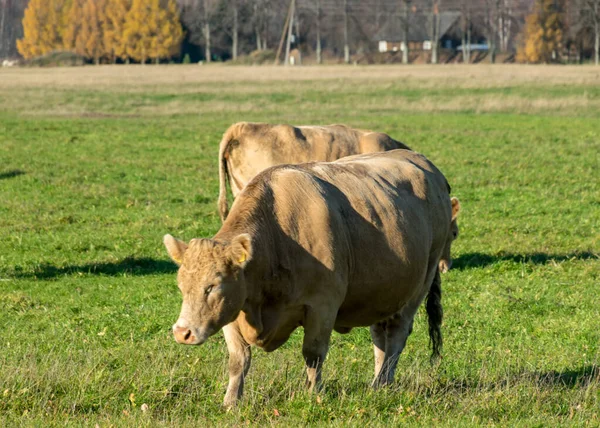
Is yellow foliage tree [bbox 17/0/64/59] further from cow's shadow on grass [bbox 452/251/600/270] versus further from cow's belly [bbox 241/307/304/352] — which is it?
cow's belly [bbox 241/307/304/352]

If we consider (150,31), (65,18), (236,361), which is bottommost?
(236,361)

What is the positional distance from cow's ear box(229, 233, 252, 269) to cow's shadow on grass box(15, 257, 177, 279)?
6.31 metres

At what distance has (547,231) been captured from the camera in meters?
14.4

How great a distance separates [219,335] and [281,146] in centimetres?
528

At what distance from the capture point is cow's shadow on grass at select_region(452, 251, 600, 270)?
12.4 meters

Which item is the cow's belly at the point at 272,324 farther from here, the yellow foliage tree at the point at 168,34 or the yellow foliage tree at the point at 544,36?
the yellow foliage tree at the point at 168,34

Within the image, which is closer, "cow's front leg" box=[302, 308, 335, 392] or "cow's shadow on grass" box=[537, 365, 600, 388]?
"cow's front leg" box=[302, 308, 335, 392]

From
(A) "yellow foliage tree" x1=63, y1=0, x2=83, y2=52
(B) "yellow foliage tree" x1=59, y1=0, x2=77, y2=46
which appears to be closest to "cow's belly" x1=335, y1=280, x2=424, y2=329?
(A) "yellow foliage tree" x1=63, y1=0, x2=83, y2=52

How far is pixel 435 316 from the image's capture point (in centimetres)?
802

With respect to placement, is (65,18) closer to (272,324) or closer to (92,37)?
(92,37)

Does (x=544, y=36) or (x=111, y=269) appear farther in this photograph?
(x=544, y=36)

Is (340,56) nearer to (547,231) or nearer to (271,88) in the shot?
(271,88)

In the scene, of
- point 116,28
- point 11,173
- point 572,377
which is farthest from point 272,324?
point 116,28

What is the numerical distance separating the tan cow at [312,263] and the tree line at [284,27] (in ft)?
318
